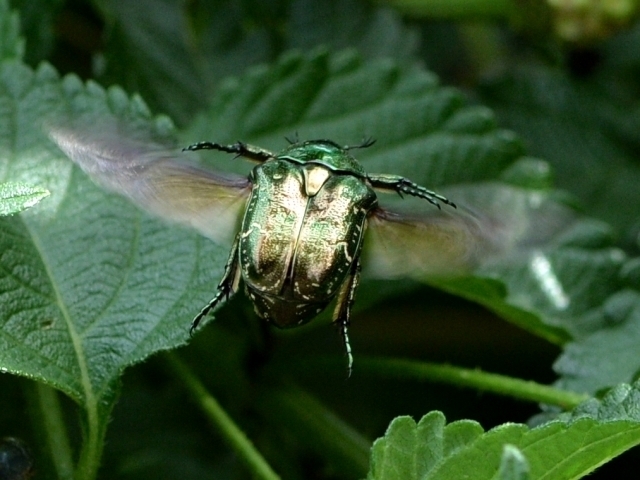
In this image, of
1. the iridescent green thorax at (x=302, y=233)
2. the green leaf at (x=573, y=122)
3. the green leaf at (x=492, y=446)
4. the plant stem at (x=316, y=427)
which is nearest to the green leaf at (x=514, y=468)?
the green leaf at (x=492, y=446)

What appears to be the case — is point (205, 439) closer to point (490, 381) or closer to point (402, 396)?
point (402, 396)

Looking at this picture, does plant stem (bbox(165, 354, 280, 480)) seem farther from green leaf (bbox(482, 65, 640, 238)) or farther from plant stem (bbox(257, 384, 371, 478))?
green leaf (bbox(482, 65, 640, 238))

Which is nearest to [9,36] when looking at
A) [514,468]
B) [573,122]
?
[514,468]

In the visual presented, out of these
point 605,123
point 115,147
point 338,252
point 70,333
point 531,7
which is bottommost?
point 338,252

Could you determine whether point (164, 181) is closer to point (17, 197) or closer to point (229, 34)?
point (17, 197)

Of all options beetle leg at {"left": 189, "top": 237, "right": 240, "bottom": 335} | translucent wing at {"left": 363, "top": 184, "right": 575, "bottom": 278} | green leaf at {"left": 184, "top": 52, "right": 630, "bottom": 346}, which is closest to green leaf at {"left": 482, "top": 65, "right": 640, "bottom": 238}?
green leaf at {"left": 184, "top": 52, "right": 630, "bottom": 346}

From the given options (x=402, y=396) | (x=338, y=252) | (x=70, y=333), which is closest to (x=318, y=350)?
(x=402, y=396)
